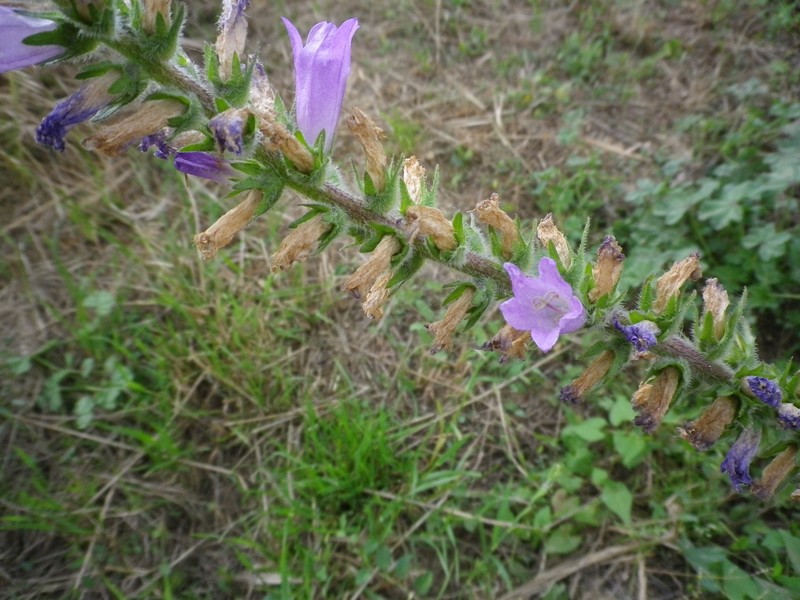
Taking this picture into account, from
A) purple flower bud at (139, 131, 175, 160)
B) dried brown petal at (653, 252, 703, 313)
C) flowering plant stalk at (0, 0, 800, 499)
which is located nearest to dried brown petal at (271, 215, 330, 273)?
flowering plant stalk at (0, 0, 800, 499)

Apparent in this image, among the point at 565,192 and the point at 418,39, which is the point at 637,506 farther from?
the point at 418,39

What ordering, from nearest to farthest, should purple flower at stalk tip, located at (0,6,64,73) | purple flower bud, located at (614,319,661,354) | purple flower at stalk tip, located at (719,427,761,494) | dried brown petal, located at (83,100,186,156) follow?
purple flower at stalk tip, located at (0,6,64,73) < dried brown petal, located at (83,100,186,156) < purple flower bud, located at (614,319,661,354) < purple flower at stalk tip, located at (719,427,761,494)

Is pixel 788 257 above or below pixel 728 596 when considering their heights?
above

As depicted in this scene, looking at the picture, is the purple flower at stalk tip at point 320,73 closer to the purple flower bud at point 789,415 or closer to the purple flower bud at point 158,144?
the purple flower bud at point 158,144

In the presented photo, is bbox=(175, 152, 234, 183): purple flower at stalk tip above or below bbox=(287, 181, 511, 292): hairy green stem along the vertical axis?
above

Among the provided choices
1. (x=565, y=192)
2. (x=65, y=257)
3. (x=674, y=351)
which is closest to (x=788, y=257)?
(x=565, y=192)

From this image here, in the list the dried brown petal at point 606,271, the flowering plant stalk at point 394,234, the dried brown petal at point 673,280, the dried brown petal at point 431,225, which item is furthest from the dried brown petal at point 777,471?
the dried brown petal at point 431,225

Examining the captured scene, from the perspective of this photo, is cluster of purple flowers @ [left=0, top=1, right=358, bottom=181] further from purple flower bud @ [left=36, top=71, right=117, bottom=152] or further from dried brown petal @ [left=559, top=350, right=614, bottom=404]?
dried brown petal @ [left=559, top=350, right=614, bottom=404]
